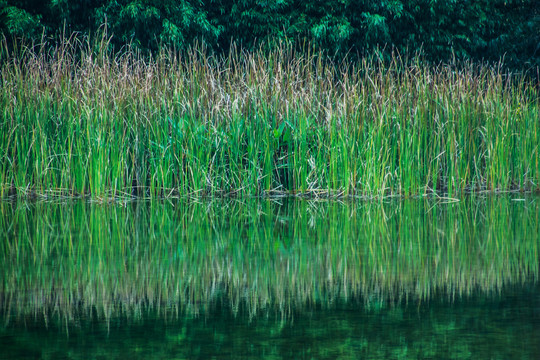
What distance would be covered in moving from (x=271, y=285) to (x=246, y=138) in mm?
4283

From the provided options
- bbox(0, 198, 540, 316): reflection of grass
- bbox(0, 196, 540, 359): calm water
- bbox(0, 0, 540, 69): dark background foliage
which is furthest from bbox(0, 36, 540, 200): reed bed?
bbox(0, 0, 540, 69): dark background foliage

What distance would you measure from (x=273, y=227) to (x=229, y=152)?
2.15 m

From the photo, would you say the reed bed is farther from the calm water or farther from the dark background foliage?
the dark background foliage

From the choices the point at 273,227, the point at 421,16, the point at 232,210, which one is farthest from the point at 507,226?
the point at 421,16

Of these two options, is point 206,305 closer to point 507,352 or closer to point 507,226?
point 507,352

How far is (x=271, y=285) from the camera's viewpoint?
3393 mm

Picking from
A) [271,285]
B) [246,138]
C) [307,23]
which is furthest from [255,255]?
[307,23]

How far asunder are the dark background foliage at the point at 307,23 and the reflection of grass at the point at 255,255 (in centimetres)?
740

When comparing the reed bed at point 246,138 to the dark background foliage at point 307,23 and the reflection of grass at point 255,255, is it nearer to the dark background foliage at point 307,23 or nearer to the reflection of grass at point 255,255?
the reflection of grass at point 255,255

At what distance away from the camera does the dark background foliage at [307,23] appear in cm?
1420

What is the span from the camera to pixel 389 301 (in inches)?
120

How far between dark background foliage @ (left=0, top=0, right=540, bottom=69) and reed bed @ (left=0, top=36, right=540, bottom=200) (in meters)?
5.29

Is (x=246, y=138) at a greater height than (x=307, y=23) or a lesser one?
lesser

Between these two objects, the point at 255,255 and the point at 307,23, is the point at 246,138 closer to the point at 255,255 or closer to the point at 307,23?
the point at 255,255
